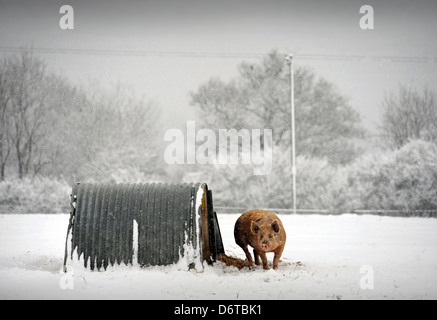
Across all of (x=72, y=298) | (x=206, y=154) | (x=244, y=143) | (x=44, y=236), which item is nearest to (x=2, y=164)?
(x=206, y=154)

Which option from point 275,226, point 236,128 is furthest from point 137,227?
point 236,128

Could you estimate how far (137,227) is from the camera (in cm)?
911

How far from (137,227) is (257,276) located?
8.32 feet

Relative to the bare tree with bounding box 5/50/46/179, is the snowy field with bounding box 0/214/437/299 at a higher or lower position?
lower

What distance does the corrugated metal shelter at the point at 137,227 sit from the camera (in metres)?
8.99

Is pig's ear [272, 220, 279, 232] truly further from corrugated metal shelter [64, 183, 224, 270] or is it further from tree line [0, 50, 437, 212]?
tree line [0, 50, 437, 212]

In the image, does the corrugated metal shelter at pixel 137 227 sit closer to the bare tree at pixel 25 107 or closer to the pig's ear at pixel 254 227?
the pig's ear at pixel 254 227

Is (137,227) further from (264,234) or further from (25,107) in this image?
(25,107)

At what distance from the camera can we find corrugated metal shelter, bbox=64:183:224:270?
29.5 feet

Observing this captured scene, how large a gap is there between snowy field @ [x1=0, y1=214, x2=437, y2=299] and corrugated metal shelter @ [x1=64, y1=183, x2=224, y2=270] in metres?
0.29

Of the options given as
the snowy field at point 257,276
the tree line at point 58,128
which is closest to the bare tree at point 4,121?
the tree line at point 58,128

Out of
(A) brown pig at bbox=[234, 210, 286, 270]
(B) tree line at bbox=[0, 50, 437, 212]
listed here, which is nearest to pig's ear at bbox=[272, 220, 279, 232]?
(A) brown pig at bbox=[234, 210, 286, 270]

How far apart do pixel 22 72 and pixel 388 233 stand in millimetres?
31228

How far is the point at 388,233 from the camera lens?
1655 cm
